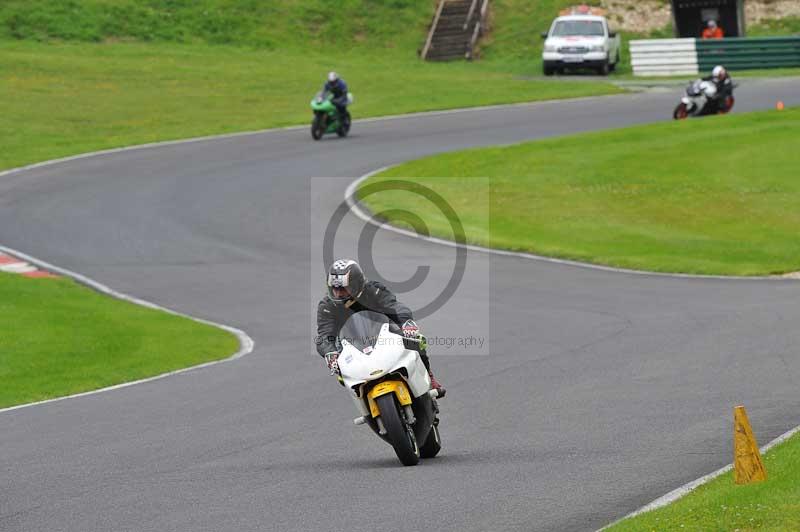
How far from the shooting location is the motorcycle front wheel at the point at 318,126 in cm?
3675

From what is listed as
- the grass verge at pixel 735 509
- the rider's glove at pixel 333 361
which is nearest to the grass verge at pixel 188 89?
the rider's glove at pixel 333 361

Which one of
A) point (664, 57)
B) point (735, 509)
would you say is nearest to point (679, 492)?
point (735, 509)

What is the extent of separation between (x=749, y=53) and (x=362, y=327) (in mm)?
39712

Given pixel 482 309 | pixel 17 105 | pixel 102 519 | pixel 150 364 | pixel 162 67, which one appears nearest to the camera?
pixel 102 519

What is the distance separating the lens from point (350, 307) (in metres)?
10.5

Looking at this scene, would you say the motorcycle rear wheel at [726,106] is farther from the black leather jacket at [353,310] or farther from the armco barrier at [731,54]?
the black leather jacket at [353,310]

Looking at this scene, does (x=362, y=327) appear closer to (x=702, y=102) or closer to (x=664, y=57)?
(x=702, y=102)

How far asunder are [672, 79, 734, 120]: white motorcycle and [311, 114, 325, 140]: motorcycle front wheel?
9594 mm

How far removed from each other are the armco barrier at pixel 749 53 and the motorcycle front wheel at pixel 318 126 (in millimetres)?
16754

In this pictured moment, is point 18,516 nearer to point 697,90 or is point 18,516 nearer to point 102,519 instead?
point 102,519

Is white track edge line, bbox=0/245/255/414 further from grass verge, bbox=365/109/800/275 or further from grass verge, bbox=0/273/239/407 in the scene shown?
grass verge, bbox=365/109/800/275

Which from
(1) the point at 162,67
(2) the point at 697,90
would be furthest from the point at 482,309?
(1) the point at 162,67

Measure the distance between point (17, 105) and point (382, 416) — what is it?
35241 mm

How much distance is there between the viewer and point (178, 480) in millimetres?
9836
